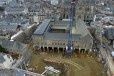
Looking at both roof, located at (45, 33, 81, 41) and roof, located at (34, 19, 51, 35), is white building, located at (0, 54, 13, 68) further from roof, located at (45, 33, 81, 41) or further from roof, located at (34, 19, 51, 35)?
roof, located at (34, 19, 51, 35)

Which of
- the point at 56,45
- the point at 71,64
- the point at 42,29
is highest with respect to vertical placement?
the point at 42,29

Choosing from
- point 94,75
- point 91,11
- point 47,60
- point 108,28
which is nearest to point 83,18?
point 91,11

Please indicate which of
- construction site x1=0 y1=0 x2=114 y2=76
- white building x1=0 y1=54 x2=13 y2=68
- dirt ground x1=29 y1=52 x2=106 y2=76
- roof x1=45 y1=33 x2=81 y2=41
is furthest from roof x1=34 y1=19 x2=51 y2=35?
white building x1=0 y1=54 x2=13 y2=68

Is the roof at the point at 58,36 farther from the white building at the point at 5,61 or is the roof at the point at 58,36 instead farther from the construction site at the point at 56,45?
the white building at the point at 5,61

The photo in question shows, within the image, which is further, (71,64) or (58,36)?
(58,36)

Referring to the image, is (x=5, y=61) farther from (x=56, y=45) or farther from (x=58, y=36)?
(x=58, y=36)

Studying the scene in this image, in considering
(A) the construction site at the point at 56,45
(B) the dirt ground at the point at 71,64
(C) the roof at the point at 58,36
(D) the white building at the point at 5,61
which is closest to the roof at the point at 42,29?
(A) the construction site at the point at 56,45

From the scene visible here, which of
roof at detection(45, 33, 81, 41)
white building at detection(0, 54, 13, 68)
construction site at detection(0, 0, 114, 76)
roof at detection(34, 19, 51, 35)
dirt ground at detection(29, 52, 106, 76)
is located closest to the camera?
white building at detection(0, 54, 13, 68)

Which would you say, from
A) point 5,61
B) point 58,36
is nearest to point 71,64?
point 58,36
